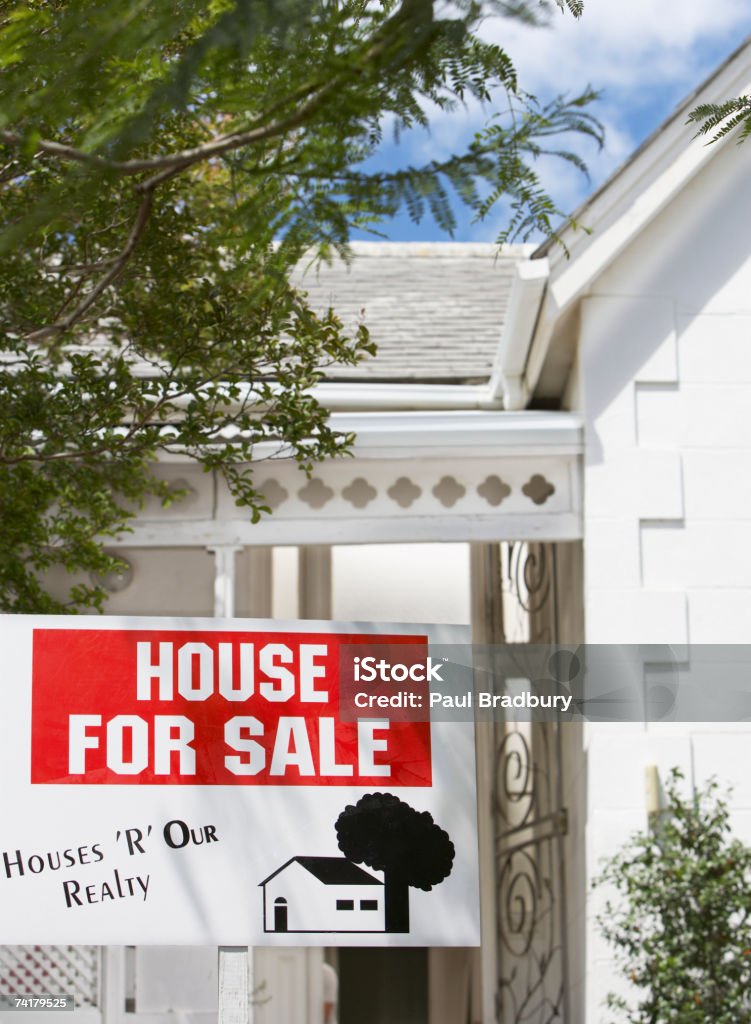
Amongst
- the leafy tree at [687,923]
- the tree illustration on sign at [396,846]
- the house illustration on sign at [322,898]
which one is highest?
the tree illustration on sign at [396,846]

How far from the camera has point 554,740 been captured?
928 cm

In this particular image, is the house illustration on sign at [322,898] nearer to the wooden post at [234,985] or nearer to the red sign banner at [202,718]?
the wooden post at [234,985]

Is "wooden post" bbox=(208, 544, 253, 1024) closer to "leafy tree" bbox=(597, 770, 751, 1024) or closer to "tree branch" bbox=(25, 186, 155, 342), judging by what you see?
"tree branch" bbox=(25, 186, 155, 342)

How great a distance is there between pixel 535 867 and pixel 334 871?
5431mm

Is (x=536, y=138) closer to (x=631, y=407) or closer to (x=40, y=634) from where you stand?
(x=40, y=634)

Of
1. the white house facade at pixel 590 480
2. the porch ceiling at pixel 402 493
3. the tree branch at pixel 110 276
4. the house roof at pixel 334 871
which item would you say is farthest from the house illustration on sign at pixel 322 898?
the porch ceiling at pixel 402 493

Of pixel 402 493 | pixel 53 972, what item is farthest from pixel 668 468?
pixel 53 972

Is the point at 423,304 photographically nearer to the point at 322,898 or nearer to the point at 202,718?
the point at 202,718

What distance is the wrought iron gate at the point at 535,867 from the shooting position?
907 centimetres

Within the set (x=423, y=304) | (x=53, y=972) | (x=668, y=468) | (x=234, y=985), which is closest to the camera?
(x=234, y=985)

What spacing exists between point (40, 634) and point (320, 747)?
908 mm

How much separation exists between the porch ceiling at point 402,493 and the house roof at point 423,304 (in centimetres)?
95

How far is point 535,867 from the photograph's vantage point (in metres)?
9.37

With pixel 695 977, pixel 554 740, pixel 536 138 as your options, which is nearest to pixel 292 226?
pixel 536 138
